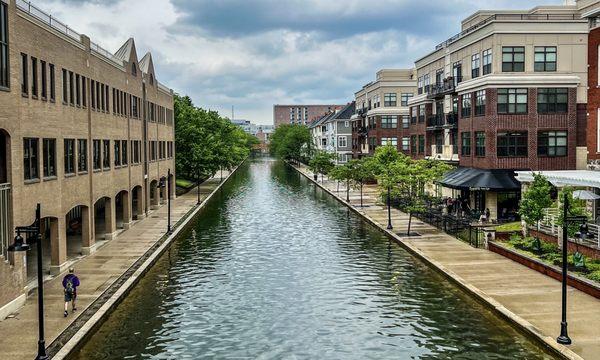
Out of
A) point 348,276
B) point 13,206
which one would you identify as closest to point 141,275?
point 13,206

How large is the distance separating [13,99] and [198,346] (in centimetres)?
1228

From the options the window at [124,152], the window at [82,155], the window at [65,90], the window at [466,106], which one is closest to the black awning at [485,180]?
the window at [466,106]

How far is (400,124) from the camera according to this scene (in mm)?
89688

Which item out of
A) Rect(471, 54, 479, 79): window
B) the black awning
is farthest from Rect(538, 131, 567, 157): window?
Rect(471, 54, 479, 79): window

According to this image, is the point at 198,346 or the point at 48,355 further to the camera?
the point at 198,346

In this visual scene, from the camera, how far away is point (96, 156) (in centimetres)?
3803

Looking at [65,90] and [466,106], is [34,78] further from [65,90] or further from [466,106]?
[466,106]

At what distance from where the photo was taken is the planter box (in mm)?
24327

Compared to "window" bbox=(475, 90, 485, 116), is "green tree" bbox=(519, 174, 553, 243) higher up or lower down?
lower down

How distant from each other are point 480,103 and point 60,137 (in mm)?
31973

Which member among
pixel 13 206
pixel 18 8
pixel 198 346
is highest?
pixel 18 8

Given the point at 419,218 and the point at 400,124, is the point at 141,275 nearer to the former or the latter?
the point at 419,218

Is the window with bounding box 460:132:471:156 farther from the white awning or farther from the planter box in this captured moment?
the planter box

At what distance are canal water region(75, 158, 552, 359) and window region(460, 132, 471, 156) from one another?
47.4 ft
